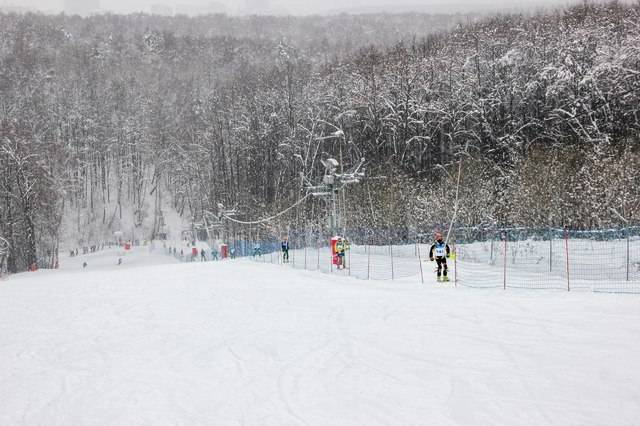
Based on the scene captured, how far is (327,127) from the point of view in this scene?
62125mm

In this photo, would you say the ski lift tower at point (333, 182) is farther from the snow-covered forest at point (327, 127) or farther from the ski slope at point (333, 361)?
the ski slope at point (333, 361)

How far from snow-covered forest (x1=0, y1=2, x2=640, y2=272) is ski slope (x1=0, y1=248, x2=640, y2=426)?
718 inches

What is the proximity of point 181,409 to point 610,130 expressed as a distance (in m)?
42.4

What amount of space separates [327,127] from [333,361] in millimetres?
53602

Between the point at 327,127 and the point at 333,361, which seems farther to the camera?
the point at 327,127

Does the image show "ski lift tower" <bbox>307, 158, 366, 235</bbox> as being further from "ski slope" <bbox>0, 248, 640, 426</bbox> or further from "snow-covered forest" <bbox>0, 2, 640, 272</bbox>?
"ski slope" <bbox>0, 248, 640, 426</bbox>

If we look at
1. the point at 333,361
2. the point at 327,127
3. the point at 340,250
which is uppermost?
the point at 327,127

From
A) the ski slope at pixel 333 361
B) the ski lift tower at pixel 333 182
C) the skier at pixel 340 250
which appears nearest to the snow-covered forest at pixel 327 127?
the ski lift tower at pixel 333 182

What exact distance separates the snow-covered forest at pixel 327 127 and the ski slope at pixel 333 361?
59.8 feet

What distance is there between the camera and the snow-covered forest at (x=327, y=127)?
38406mm

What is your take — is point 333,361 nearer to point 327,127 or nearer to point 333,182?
point 333,182

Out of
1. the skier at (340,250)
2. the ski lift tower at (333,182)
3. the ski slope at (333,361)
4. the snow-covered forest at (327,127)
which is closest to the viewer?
the ski slope at (333,361)

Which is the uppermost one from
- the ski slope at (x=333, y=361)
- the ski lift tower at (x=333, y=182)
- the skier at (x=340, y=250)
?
the ski lift tower at (x=333, y=182)

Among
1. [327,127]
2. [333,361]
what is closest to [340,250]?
[333,361]
